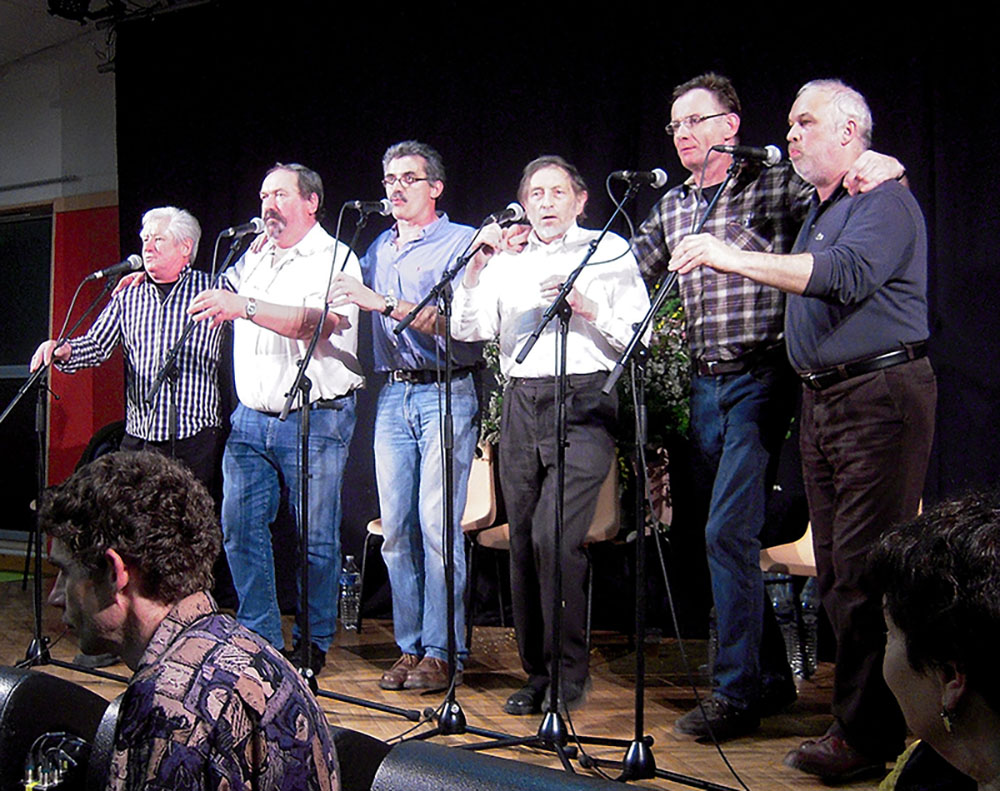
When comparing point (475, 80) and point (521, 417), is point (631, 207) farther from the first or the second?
point (521, 417)

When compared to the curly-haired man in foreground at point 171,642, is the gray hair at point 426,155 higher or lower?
higher

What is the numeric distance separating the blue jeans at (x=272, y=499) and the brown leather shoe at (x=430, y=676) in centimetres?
41

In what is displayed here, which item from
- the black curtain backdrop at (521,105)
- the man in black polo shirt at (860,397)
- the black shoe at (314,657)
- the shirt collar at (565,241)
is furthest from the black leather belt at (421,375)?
the man in black polo shirt at (860,397)

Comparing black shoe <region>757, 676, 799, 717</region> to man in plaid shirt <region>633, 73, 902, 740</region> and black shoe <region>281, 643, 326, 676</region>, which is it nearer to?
man in plaid shirt <region>633, 73, 902, 740</region>

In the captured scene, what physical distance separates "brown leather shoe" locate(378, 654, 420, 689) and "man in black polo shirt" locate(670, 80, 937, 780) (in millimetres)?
1467

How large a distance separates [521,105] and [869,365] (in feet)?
8.70

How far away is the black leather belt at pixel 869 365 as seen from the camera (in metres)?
2.86

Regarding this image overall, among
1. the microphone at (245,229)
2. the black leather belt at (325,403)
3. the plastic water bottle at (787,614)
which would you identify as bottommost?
the plastic water bottle at (787,614)

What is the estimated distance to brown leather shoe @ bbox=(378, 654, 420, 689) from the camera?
3.96m

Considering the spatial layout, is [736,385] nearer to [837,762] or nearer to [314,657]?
[837,762]

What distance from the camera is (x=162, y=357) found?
460 cm

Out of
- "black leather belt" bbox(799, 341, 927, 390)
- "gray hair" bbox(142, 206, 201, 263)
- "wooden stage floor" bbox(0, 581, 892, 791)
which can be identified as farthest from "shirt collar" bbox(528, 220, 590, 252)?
"gray hair" bbox(142, 206, 201, 263)

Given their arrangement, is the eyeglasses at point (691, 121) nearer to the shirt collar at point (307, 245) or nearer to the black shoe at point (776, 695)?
the shirt collar at point (307, 245)

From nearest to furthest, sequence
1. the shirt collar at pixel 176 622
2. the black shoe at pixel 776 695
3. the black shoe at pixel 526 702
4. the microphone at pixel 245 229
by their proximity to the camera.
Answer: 1. the shirt collar at pixel 176 622
2. the black shoe at pixel 776 695
3. the black shoe at pixel 526 702
4. the microphone at pixel 245 229
